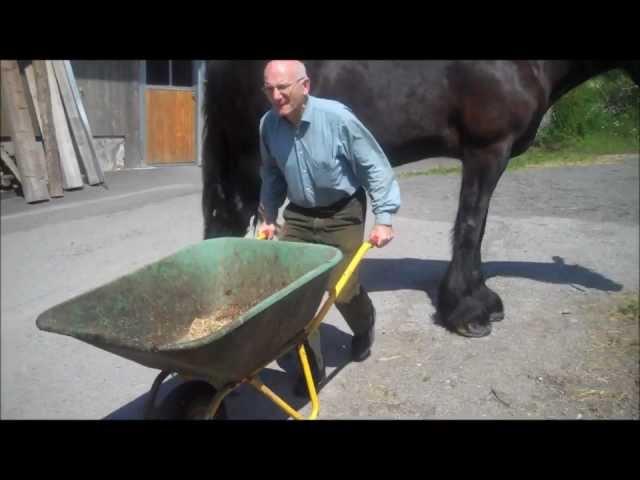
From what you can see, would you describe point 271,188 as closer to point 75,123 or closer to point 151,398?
point 151,398

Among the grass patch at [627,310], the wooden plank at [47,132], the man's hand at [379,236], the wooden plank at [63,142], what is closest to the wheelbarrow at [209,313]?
the man's hand at [379,236]

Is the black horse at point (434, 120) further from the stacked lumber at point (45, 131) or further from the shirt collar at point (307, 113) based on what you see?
the stacked lumber at point (45, 131)

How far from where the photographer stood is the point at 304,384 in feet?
10.3

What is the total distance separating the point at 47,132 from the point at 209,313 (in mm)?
5705

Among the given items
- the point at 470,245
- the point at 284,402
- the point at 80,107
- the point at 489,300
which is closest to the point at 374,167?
the point at 284,402

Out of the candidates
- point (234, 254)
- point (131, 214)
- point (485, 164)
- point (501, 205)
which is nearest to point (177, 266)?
point (234, 254)

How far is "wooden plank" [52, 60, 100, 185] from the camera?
760 centimetres

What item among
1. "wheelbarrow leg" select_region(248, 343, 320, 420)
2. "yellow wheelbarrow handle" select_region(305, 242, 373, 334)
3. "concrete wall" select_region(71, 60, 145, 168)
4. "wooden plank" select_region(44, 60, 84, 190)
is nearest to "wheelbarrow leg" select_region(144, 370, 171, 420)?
"wheelbarrow leg" select_region(248, 343, 320, 420)

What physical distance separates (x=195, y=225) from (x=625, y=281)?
14.6 feet

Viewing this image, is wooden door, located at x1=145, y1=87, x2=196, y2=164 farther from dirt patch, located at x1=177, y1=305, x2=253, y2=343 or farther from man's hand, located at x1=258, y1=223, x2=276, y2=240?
dirt patch, located at x1=177, y1=305, x2=253, y2=343

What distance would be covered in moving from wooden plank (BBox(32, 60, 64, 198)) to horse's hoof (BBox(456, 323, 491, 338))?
5575 mm

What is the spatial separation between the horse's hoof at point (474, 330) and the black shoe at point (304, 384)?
1.16 metres
